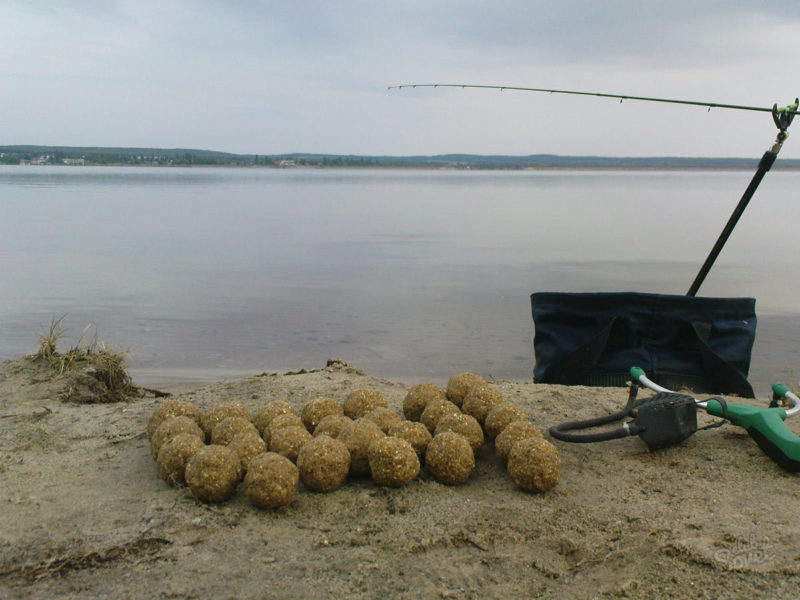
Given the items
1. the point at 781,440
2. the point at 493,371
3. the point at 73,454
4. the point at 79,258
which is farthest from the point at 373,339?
the point at 79,258

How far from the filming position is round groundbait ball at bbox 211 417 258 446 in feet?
13.9

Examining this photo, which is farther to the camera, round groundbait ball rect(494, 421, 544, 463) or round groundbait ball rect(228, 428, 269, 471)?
round groundbait ball rect(494, 421, 544, 463)

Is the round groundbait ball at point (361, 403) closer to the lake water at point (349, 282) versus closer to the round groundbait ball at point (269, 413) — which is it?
the round groundbait ball at point (269, 413)

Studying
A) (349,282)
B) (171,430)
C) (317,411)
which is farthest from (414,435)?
(349,282)

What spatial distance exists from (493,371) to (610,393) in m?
2.26

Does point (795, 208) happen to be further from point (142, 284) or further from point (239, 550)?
point (239, 550)

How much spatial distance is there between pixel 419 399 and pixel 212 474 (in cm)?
167

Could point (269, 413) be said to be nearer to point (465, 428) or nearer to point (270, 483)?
point (270, 483)

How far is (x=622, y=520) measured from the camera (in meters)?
3.46

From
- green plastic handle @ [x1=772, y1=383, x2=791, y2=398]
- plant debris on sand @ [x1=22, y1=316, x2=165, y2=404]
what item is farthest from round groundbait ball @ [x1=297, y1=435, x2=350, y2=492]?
green plastic handle @ [x1=772, y1=383, x2=791, y2=398]

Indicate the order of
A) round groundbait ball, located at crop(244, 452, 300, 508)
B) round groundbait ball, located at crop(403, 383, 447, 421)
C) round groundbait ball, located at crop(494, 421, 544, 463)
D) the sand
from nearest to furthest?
the sand, round groundbait ball, located at crop(244, 452, 300, 508), round groundbait ball, located at crop(494, 421, 544, 463), round groundbait ball, located at crop(403, 383, 447, 421)

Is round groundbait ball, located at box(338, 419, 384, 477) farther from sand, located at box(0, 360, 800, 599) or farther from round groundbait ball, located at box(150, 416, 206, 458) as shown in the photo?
round groundbait ball, located at box(150, 416, 206, 458)

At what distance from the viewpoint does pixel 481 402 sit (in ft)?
15.3

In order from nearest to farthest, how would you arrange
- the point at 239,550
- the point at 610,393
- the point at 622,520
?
the point at 239,550 → the point at 622,520 → the point at 610,393
